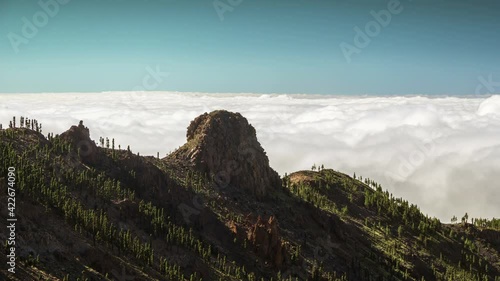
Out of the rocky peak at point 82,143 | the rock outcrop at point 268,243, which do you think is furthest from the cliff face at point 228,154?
the rocky peak at point 82,143

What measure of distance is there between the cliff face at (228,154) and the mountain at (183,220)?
46cm

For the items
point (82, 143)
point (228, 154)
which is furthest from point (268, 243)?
point (82, 143)

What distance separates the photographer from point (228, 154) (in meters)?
174

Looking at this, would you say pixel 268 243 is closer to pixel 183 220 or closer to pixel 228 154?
pixel 183 220

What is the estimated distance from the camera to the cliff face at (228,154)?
557 feet

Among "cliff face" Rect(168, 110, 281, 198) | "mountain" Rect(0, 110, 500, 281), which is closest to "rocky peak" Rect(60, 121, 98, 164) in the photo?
"mountain" Rect(0, 110, 500, 281)

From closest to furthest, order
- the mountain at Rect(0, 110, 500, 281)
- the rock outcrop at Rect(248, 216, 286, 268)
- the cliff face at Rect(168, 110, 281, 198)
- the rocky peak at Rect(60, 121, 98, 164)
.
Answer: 1. the mountain at Rect(0, 110, 500, 281)
2. the rock outcrop at Rect(248, 216, 286, 268)
3. the rocky peak at Rect(60, 121, 98, 164)
4. the cliff face at Rect(168, 110, 281, 198)

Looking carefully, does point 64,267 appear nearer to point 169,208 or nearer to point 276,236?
point 169,208

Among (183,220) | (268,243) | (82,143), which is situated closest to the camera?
(268,243)

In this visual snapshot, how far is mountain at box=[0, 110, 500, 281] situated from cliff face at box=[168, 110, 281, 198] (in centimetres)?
46

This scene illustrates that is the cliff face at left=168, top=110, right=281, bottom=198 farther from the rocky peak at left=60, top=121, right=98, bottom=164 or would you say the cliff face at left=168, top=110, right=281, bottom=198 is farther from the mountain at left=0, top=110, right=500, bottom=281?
the rocky peak at left=60, top=121, right=98, bottom=164

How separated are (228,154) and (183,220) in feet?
148

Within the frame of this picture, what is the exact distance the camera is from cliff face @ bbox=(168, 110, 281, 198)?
170 m

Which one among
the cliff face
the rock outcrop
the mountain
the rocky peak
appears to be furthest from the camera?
the cliff face
